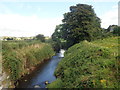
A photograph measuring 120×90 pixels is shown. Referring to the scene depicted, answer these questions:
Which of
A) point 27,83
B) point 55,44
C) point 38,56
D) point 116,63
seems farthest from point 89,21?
point 55,44

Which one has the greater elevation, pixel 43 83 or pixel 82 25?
pixel 82 25

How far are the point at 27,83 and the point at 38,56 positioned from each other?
8.54 meters

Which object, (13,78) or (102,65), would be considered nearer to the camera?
(102,65)

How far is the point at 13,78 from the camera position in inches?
427

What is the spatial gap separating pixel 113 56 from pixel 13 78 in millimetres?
8626

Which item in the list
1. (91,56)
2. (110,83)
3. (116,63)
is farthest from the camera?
(91,56)

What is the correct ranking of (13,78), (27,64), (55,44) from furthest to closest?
(55,44) → (27,64) → (13,78)

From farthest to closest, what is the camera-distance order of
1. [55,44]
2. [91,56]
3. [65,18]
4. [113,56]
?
[55,44] → [65,18] → [91,56] → [113,56]

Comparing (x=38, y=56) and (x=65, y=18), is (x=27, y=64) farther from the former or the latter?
(x=65, y=18)

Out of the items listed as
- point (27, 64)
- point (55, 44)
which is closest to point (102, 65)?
point (27, 64)

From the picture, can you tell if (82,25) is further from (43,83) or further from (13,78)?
(13,78)

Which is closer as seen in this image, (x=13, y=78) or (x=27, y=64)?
(x=13, y=78)

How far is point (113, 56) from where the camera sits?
241 inches

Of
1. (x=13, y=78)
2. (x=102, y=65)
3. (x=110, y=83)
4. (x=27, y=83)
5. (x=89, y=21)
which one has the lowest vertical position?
(x=27, y=83)
